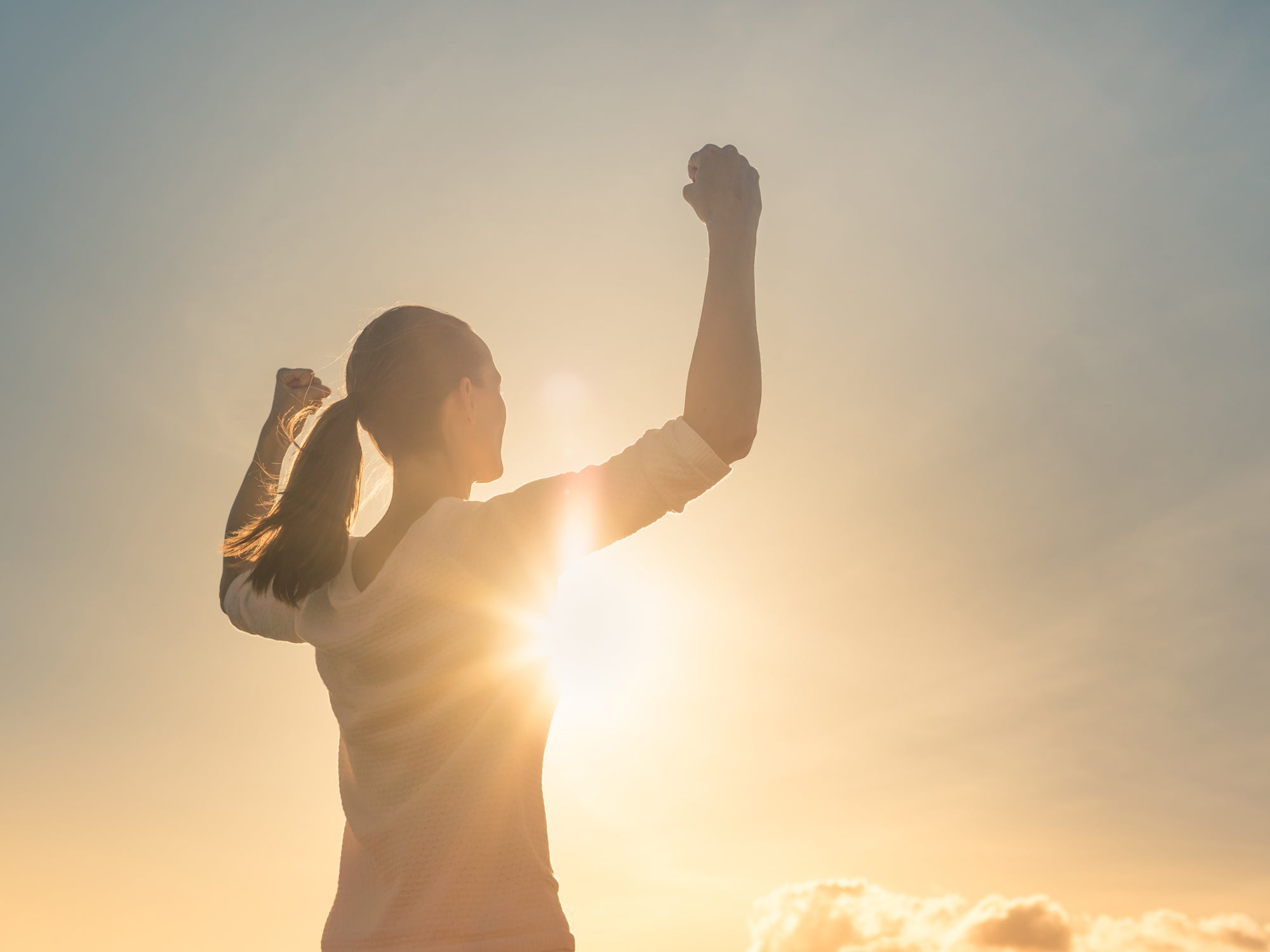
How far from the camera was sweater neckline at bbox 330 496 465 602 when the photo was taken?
10.8ft

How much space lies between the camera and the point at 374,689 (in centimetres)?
338

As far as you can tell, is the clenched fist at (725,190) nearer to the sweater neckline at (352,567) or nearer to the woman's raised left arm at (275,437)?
the sweater neckline at (352,567)

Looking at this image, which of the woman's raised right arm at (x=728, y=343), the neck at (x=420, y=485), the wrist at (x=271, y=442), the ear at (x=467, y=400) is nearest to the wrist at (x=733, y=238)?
the woman's raised right arm at (x=728, y=343)

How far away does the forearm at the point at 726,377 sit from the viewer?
2.85 m

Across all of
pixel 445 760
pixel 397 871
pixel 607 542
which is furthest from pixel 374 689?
pixel 607 542

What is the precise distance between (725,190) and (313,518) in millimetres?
1869

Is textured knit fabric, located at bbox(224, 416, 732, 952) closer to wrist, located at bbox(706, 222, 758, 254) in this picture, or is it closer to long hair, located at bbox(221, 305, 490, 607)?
long hair, located at bbox(221, 305, 490, 607)

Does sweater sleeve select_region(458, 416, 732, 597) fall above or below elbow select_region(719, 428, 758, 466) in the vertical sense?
below

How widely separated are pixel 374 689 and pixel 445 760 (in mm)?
391

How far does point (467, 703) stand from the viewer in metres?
3.20

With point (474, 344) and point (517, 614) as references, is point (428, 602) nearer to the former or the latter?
point (517, 614)

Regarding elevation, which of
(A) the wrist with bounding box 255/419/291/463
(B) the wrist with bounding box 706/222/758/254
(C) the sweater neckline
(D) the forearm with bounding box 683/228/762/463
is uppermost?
(A) the wrist with bounding box 255/419/291/463

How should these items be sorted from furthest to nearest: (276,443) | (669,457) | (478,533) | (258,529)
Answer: (276,443) → (258,529) → (478,533) → (669,457)

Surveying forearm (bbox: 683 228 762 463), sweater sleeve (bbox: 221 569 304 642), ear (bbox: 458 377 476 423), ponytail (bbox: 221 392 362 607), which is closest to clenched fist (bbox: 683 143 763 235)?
forearm (bbox: 683 228 762 463)
